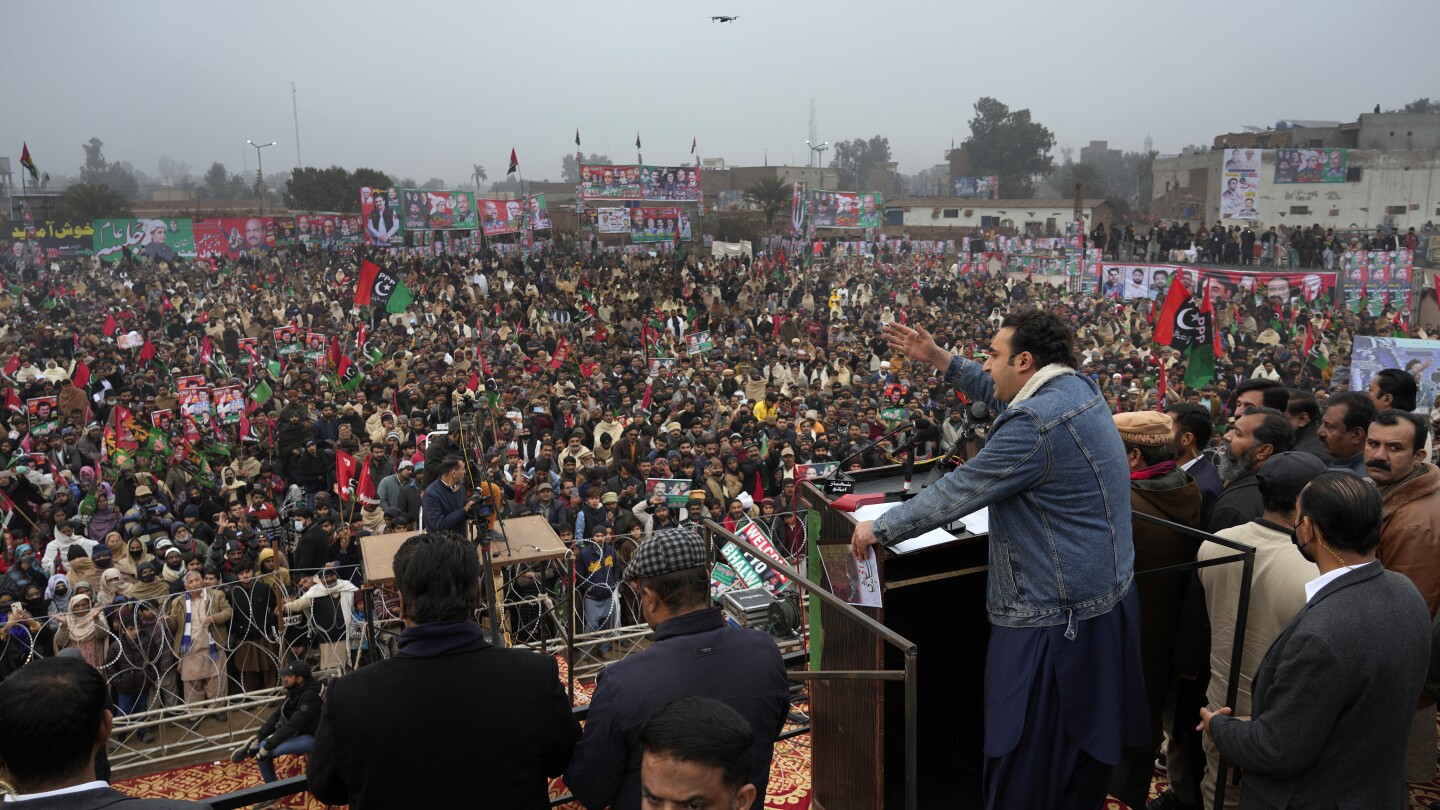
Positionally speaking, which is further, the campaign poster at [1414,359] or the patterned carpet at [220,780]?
the campaign poster at [1414,359]

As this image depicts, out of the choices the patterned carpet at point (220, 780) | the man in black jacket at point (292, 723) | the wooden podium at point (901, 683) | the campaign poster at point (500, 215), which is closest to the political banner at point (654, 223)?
the campaign poster at point (500, 215)

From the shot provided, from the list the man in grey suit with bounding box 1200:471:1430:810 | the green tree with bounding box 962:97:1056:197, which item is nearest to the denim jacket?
the man in grey suit with bounding box 1200:471:1430:810

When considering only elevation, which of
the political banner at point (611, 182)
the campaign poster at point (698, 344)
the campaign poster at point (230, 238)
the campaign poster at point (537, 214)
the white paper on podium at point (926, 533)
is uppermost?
the political banner at point (611, 182)

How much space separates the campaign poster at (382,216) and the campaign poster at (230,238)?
16.9 feet

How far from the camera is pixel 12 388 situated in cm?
1395

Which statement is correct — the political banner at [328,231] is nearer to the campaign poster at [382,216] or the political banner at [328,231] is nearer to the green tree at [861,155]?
the campaign poster at [382,216]

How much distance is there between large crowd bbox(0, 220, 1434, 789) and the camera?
24.4 feet

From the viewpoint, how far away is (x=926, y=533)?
289 cm

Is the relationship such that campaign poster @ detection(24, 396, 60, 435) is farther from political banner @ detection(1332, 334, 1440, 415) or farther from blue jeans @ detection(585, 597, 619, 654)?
political banner @ detection(1332, 334, 1440, 415)

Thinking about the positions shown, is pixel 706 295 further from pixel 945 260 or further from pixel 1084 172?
pixel 1084 172

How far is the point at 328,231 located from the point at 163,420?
2359 centimetres

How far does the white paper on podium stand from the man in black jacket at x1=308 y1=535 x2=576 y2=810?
1054 mm

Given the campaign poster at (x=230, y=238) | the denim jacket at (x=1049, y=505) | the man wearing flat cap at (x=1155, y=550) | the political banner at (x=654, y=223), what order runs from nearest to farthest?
1. the denim jacket at (x=1049, y=505)
2. the man wearing flat cap at (x=1155, y=550)
3. the campaign poster at (x=230, y=238)
4. the political banner at (x=654, y=223)

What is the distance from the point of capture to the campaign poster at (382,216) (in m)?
29.5
